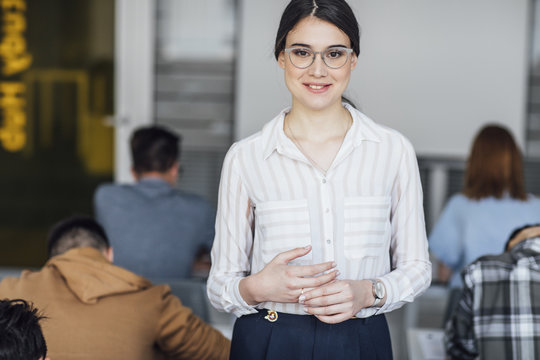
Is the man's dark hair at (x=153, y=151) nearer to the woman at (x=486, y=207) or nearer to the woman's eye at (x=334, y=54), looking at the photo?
the woman at (x=486, y=207)

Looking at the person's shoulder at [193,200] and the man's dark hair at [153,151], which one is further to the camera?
the man's dark hair at [153,151]

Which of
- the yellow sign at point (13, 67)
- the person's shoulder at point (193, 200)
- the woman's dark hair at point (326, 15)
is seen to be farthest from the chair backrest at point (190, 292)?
the yellow sign at point (13, 67)

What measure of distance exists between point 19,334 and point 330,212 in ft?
2.04

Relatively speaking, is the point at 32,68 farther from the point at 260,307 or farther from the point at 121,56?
the point at 260,307

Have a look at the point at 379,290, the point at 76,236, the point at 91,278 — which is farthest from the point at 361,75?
the point at 379,290

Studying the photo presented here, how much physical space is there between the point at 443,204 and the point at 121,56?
7.36ft

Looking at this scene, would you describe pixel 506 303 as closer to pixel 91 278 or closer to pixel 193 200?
pixel 91 278

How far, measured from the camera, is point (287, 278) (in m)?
1.27

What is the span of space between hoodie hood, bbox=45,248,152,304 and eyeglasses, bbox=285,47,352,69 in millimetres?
844

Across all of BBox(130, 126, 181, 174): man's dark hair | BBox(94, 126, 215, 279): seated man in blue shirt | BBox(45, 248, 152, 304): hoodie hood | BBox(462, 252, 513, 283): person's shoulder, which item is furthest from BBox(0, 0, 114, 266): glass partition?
BBox(462, 252, 513, 283): person's shoulder

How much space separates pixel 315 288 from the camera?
127 cm

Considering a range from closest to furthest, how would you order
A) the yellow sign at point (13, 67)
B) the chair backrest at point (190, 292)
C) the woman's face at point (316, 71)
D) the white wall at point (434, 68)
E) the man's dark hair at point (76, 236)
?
the woman's face at point (316, 71) < the man's dark hair at point (76, 236) < the chair backrest at point (190, 292) < the white wall at point (434, 68) < the yellow sign at point (13, 67)

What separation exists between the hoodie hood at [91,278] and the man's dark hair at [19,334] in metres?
0.51

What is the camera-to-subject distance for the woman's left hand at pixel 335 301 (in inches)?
49.6
